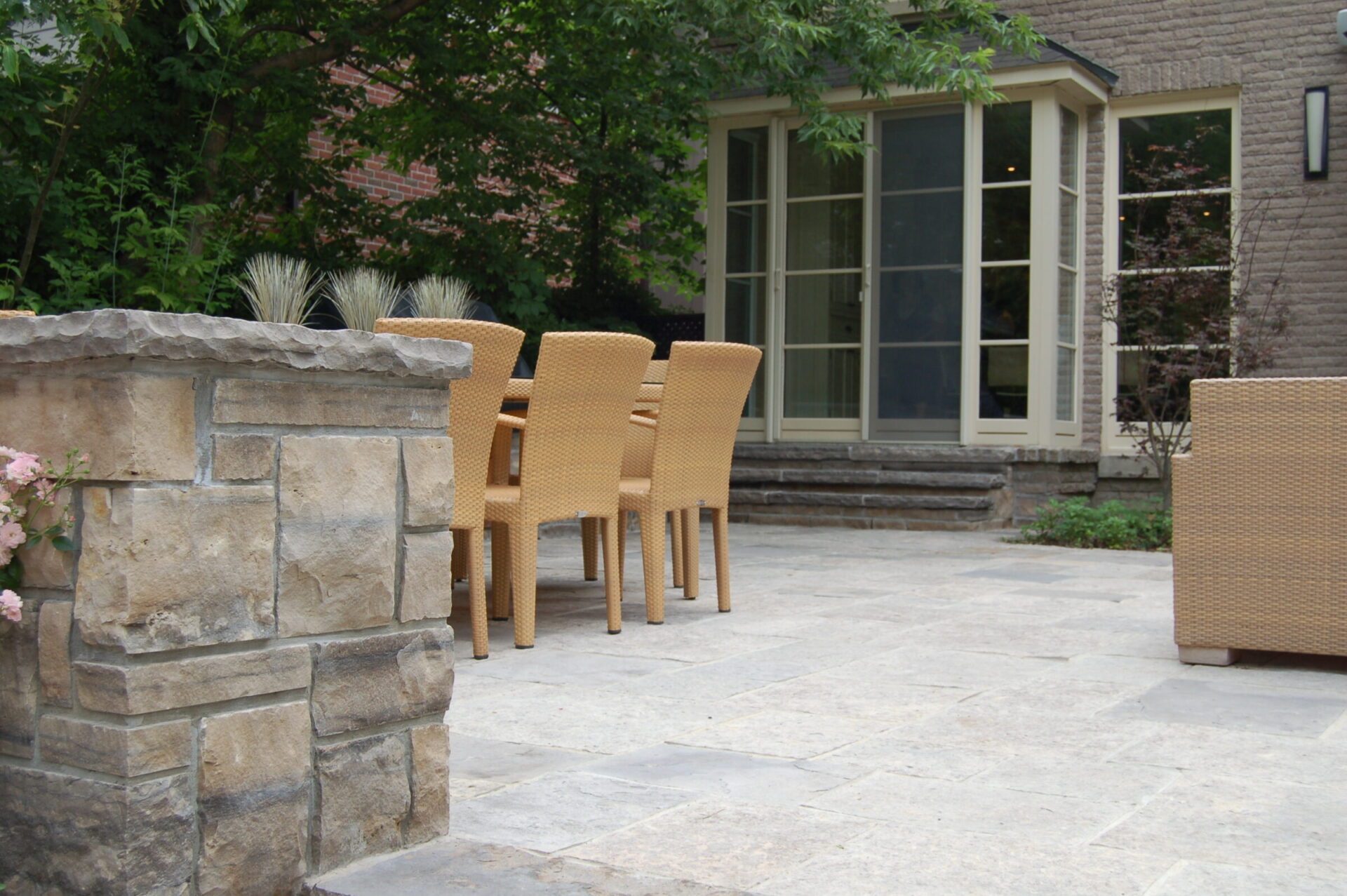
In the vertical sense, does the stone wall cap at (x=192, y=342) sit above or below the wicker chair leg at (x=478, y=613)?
above

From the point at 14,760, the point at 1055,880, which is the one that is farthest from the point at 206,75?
the point at 1055,880

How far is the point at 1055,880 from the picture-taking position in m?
1.97

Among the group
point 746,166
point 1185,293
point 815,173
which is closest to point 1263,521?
point 1185,293

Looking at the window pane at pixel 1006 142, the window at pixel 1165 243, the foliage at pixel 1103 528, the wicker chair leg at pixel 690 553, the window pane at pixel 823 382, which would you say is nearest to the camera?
the wicker chair leg at pixel 690 553

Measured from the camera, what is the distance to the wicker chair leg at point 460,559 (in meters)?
4.75

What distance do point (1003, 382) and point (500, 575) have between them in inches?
196

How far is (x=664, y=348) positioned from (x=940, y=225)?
7.31 ft

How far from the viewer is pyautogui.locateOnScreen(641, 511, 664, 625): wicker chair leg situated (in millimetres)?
4461

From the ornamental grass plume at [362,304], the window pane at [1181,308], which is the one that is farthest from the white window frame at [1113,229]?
the ornamental grass plume at [362,304]

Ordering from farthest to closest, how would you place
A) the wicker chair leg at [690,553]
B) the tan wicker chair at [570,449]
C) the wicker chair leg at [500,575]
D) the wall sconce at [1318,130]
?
the wall sconce at [1318,130]
the wicker chair leg at [690,553]
the wicker chair leg at [500,575]
the tan wicker chair at [570,449]

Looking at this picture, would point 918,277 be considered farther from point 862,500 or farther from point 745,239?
point 862,500

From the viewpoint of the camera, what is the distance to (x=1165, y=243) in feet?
27.1

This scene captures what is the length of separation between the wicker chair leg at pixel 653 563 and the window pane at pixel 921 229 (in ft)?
16.4

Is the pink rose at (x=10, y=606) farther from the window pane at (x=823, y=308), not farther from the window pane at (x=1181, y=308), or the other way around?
the window pane at (x=823, y=308)
